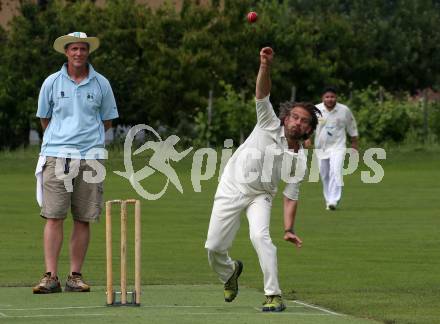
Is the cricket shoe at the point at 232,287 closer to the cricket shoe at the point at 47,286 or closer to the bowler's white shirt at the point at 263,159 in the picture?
the bowler's white shirt at the point at 263,159

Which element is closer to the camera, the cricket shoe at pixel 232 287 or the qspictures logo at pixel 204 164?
the qspictures logo at pixel 204 164

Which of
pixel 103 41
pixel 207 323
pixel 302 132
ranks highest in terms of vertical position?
pixel 103 41

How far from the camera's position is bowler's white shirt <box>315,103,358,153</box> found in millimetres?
26219

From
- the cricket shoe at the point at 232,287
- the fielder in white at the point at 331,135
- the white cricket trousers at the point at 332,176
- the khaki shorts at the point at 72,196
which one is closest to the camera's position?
the cricket shoe at the point at 232,287

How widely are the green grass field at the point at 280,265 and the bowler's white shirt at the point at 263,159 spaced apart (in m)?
1.01

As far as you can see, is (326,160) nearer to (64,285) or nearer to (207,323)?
(64,285)

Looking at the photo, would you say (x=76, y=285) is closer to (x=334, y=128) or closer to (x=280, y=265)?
(x=280, y=265)

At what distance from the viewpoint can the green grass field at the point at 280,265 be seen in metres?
11.7

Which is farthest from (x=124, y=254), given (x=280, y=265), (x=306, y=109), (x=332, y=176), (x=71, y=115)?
(x=332, y=176)

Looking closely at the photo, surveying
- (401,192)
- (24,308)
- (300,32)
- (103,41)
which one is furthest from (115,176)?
(24,308)

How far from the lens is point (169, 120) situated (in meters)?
47.1

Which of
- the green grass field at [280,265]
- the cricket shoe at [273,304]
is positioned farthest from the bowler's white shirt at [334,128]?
the cricket shoe at [273,304]

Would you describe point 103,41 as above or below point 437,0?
below

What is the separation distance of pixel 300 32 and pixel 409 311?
42888mm
